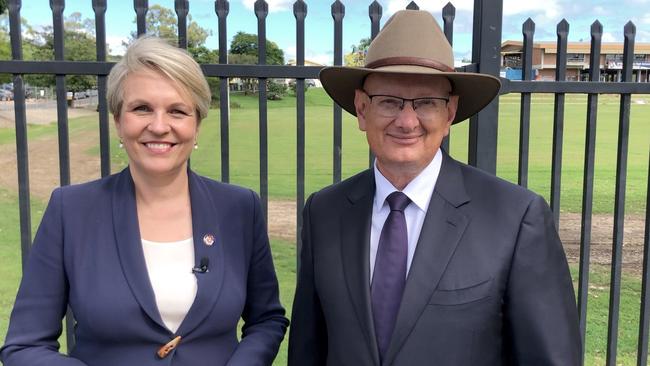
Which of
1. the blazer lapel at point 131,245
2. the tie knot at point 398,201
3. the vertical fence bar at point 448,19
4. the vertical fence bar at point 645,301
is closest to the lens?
the tie knot at point 398,201

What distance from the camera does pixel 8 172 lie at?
16.7m

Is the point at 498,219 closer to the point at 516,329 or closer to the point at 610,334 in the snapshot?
the point at 516,329

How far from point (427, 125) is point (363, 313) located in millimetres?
574

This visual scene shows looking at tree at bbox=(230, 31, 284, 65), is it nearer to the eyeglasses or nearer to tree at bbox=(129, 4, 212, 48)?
tree at bbox=(129, 4, 212, 48)

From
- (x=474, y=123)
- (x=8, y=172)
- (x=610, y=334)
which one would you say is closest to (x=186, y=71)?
(x=474, y=123)

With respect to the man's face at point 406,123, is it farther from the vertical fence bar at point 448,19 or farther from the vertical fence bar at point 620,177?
the vertical fence bar at point 620,177

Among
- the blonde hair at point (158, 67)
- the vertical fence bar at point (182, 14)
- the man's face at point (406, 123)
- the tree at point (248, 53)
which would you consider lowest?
the man's face at point (406, 123)

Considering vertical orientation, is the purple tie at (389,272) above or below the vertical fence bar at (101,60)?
below

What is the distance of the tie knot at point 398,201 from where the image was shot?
178cm

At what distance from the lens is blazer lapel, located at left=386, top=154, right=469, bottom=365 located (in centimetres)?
166

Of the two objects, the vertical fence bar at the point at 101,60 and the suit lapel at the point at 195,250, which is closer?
the suit lapel at the point at 195,250

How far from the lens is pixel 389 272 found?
1.74m

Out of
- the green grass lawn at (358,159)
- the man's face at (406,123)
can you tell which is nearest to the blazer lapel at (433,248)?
the man's face at (406,123)

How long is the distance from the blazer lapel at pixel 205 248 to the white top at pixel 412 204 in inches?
22.3
